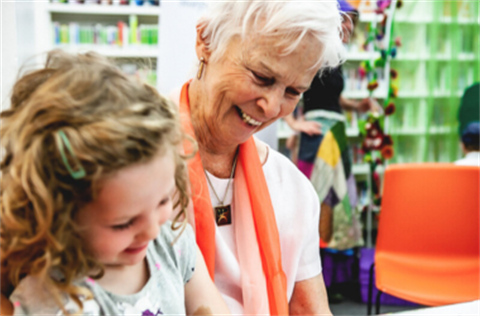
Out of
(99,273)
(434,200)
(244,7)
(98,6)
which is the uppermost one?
(98,6)

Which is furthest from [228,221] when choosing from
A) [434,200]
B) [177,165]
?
[434,200]

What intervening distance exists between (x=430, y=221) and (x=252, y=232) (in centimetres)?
140

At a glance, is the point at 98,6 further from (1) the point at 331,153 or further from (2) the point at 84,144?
(2) the point at 84,144

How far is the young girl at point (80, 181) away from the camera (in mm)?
588

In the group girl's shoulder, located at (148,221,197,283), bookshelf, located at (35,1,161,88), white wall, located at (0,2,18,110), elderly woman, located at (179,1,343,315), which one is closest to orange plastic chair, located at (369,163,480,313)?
elderly woman, located at (179,1,343,315)

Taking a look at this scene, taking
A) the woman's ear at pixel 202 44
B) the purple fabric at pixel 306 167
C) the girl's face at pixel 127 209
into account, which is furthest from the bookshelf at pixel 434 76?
the girl's face at pixel 127 209

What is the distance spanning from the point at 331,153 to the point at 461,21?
1.88m

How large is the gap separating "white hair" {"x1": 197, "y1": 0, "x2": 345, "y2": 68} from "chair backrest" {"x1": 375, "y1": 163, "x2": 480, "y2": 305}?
1.33 m

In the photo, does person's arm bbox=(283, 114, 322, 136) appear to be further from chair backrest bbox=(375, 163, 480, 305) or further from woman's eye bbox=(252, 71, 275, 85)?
woman's eye bbox=(252, 71, 275, 85)

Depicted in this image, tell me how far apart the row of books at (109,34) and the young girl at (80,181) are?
348cm

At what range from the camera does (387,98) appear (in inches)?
143

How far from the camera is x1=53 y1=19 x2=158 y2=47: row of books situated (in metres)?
4.04

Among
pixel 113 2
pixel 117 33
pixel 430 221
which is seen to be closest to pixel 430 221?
pixel 430 221

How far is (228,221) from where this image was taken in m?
1.23
